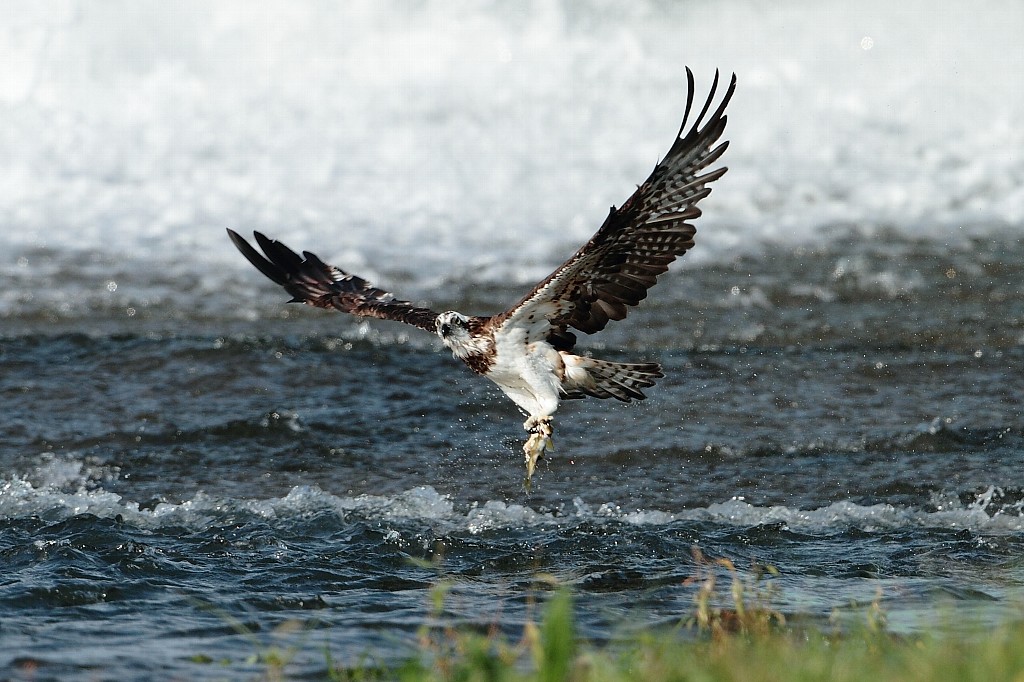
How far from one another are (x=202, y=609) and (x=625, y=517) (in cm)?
238

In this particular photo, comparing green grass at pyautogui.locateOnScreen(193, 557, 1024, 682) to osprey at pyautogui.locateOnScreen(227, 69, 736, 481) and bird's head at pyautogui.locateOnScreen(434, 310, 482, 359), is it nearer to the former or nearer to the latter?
osprey at pyautogui.locateOnScreen(227, 69, 736, 481)

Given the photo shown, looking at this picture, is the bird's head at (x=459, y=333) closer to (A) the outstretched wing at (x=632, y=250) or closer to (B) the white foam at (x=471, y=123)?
(A) the outstretched wing at (x=632, y=250)

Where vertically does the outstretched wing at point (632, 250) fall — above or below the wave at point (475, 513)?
above

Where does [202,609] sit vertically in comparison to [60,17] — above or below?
below

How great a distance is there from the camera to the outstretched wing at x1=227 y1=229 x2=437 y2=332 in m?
7.62

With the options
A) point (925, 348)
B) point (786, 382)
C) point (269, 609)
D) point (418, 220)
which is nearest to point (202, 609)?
point (269, 609)

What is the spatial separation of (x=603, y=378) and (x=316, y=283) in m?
2.19

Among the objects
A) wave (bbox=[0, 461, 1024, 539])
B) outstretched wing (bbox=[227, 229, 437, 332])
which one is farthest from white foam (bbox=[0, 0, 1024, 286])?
wave (bbox=[0, 461, 1024, 539])

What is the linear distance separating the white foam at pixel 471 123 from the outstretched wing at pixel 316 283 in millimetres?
3706

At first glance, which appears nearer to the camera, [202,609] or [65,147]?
[202,609]

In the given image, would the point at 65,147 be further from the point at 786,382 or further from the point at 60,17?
the point at 786,382

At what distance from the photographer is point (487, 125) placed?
1585cm

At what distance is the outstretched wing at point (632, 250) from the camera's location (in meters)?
5.93

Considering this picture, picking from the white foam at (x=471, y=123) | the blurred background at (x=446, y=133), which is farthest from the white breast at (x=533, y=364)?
the white foam at (x=471, y=123)
